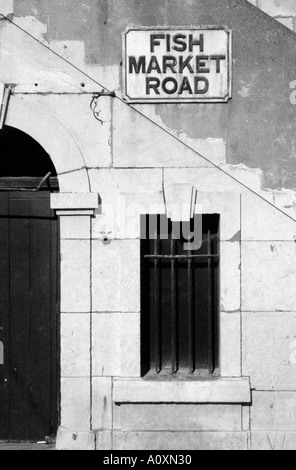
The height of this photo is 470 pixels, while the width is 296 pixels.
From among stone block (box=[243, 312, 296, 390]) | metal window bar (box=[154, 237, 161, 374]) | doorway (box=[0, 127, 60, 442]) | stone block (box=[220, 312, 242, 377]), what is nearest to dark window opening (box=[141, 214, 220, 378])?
metal window bar (box=[154, 237, 161, 374])

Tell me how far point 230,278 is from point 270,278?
414 mm

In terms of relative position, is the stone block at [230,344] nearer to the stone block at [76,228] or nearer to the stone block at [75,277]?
the stone block at [75,277]

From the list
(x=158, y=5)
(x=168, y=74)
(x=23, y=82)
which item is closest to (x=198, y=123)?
(x=168, y=74)

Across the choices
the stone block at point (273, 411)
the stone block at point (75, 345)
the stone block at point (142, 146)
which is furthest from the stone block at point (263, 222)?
the stone block at point (75, 345)

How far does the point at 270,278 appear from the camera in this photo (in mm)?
8602

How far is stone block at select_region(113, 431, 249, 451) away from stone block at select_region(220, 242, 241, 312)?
4.29 feet

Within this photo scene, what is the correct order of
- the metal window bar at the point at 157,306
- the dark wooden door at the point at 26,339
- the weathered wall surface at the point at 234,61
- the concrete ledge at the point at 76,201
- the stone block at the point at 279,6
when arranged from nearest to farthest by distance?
1. the weathered wall surface at the point at 234,61
2. the concrete ledge at the point at 76,201
3. the metal window bar at the point at 157,306
4. the dark wooden door at the point at 26,339
5. the stone block at the point at 279,6

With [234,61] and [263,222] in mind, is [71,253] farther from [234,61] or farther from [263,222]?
[234,61]

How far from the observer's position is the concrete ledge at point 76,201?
860cm

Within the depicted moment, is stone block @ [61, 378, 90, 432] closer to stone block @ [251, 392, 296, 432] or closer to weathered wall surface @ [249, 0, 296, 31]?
stone block @ [251, 392, 296, 432]

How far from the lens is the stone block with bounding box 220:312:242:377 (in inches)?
339

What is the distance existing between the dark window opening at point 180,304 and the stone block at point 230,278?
279mm

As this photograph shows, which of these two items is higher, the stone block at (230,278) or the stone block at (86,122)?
the stone block at (86,122)

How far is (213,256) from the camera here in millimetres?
8883
